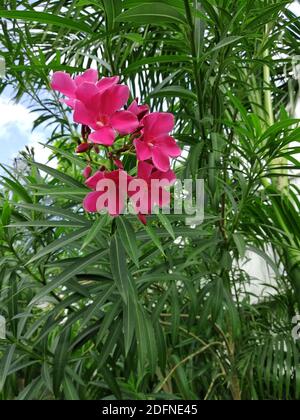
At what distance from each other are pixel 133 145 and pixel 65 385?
629 millimetres

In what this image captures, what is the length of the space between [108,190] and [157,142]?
85 millimetres

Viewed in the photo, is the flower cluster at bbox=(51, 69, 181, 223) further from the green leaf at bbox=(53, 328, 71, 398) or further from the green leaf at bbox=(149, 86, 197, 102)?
the green leaf at bbox=(53, 328, 71, 398)

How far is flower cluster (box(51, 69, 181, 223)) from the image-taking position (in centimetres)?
57

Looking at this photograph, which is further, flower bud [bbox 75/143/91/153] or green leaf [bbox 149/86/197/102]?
green leaf [bbox 149/86/197/102]

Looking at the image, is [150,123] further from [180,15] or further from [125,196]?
[180,15]

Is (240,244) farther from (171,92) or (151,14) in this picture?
(151,14)

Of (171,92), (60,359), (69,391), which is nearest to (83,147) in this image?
(171,92)

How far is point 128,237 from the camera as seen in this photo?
0.67 meters
